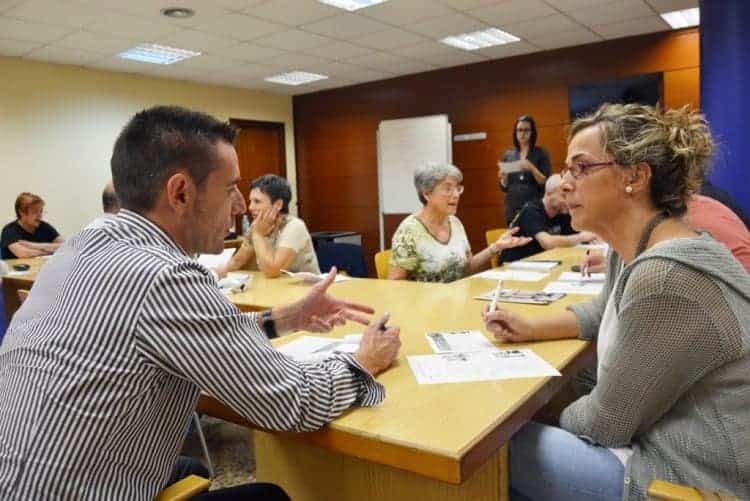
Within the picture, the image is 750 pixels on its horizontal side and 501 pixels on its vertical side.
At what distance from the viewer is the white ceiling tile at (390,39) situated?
5332 millimetres

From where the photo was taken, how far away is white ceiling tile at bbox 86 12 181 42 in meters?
4.58

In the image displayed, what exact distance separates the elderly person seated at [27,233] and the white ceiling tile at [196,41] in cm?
196

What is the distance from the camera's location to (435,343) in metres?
1.54

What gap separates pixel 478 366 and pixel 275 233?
2.04m

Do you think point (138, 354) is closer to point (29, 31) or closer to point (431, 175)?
point (431, 175)

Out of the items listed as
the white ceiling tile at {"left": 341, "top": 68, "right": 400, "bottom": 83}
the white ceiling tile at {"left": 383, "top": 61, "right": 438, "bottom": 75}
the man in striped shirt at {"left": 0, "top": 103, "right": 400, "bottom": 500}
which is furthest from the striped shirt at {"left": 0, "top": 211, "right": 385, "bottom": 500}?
the white ceiling tile at {"left": 341, "top": 68, "right": 400, "bottom": 83}

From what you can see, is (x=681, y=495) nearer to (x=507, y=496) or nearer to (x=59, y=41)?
(x=507, y=496)

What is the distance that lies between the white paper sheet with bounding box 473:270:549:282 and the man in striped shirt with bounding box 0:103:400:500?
5.25 ft

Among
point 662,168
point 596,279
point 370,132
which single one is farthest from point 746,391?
point 370,132

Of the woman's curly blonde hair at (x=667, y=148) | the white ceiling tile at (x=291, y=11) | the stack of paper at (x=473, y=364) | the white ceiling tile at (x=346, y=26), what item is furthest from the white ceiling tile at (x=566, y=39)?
the stack of paper at (x=473, y=364)

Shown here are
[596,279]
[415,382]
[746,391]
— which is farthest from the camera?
[596,279]

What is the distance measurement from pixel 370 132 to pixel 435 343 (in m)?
6.63

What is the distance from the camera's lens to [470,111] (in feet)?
22.9

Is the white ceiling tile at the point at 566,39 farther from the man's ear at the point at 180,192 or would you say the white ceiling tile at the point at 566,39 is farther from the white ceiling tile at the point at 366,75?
the man's ear at the point at 180,192
